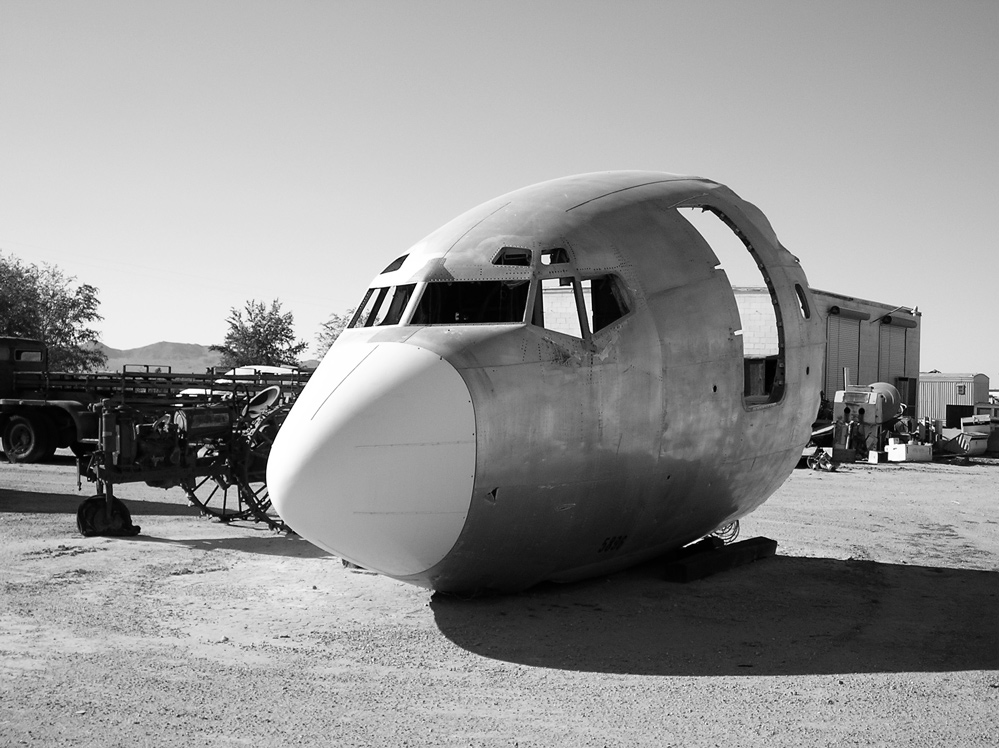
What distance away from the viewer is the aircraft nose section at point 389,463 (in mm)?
6707

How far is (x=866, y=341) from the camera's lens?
39062 mm

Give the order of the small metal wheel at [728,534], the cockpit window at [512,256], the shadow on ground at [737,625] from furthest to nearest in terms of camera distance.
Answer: the small metal wheel at [728,534] → the cockpit window at [512,256] → the shadow on ground at [737,625]

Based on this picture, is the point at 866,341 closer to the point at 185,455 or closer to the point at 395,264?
the point at 185,455

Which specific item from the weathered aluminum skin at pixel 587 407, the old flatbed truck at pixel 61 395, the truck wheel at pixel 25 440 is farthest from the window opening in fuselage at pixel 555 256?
the truck wheel at pixel 25 440

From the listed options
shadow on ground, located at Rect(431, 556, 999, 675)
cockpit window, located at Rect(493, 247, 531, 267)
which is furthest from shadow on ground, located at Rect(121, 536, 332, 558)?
cockpit window, located at Rect(493, 247, 531, 267)

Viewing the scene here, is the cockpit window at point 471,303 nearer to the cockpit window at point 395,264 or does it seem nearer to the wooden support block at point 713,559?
the cockpit window at point 395,264

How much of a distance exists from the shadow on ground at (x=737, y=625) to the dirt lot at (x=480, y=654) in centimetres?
3

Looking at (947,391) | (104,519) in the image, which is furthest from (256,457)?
(947,391)

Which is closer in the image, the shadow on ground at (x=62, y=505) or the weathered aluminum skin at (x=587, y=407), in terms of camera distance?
the weathered aluminum skin at (x=587, y=407)

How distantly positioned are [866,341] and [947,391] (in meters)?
21.7

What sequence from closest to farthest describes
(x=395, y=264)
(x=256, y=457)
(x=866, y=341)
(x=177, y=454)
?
(x=395, y=264) → (x=177, y=454) → (x=256, y=457) → (x=866, y=341)

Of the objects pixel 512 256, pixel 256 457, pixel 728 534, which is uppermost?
pixel 512 256

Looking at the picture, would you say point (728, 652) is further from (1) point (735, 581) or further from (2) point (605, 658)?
(1) point (735, 581)

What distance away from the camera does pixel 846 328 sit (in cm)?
3747
